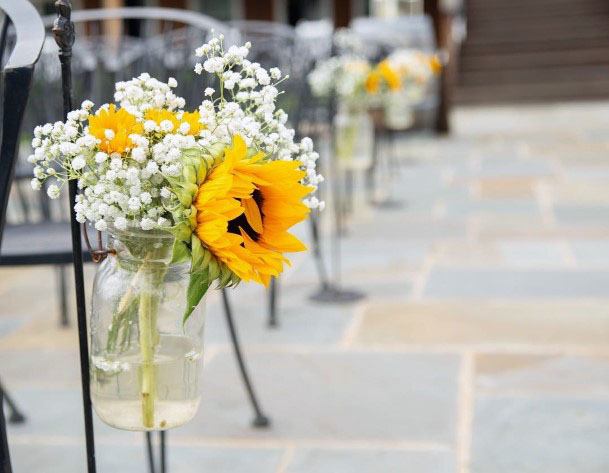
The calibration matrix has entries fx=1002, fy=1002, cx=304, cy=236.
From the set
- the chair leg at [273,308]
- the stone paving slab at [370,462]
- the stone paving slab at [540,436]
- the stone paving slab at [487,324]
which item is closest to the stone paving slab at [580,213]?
the stone paving slab at [487,324]

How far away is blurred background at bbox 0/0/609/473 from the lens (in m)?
2.34

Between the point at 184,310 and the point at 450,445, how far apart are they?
1.07 metres

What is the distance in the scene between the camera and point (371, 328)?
3348 mm

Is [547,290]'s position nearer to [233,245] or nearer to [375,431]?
[375,431]

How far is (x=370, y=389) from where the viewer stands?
2.76 meters

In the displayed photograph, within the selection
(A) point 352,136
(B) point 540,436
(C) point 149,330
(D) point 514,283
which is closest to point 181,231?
(C) point 149,330

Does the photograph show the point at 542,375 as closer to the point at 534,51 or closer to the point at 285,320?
the point at 285,320

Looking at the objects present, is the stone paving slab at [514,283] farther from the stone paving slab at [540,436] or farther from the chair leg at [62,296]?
the chair leg at [62,296]

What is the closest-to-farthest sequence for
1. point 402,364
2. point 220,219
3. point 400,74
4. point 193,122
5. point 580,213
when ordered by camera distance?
1. point 220,219
2. point 193,122
3. point 402,364
4. point 580,213
5. point 400,74

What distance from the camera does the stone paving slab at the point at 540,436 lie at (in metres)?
2.21

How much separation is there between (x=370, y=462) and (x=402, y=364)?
0.72 metres

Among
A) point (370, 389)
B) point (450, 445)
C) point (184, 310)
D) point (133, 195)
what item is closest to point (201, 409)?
point (370, 389)

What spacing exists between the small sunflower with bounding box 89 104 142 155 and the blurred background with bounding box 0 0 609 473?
723 millimetres

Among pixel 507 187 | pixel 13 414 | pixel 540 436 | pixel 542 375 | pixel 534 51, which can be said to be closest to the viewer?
pixel 540 436
